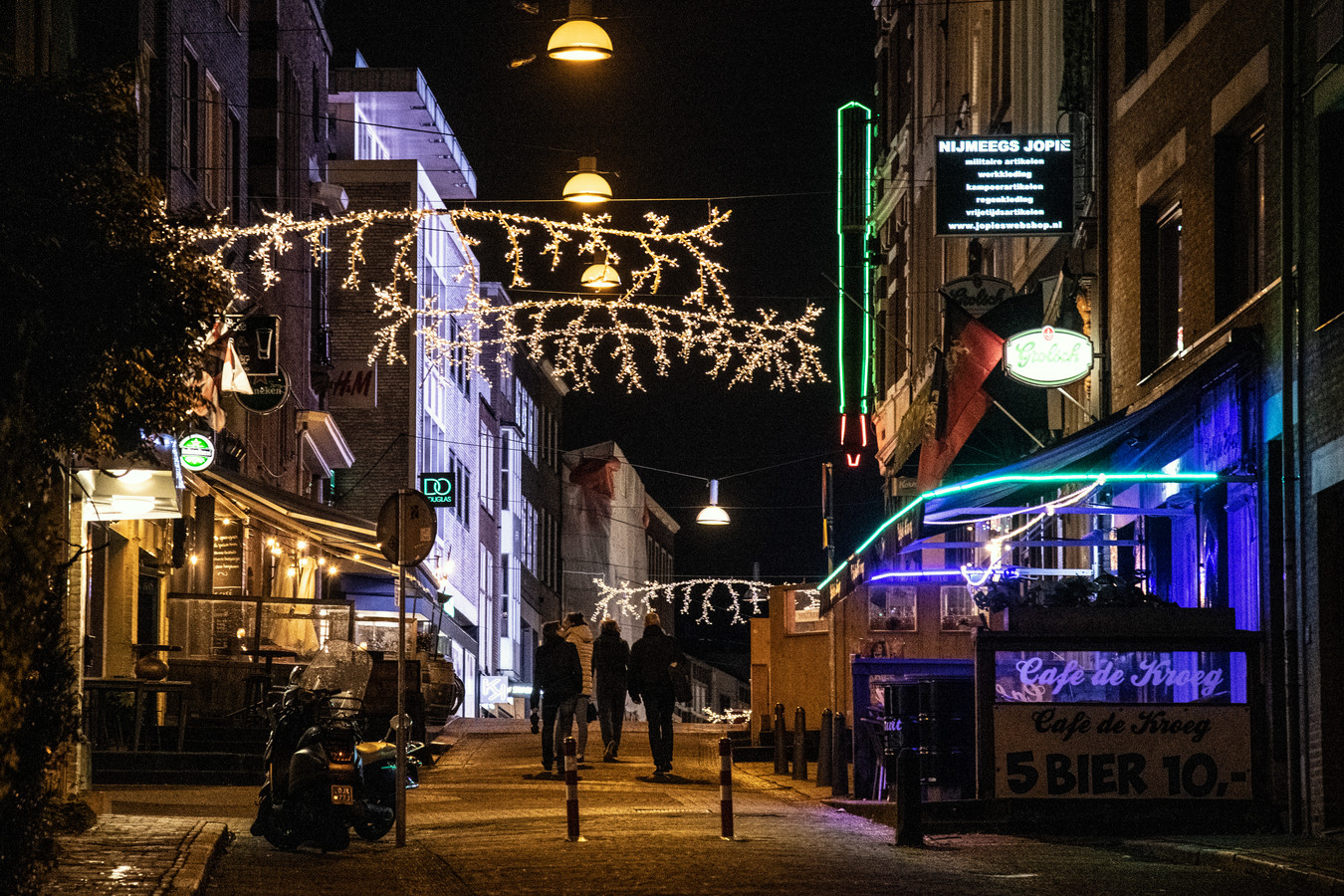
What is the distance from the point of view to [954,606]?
68.6ft

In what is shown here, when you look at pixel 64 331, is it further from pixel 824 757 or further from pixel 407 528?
pixel 824 757

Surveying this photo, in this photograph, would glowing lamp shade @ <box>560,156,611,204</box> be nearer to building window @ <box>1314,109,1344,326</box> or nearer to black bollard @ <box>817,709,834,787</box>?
black bollard @ <box>817,709,834,787</box>

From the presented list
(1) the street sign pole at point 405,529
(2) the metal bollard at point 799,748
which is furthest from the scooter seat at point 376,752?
(2) the metal bollard at point 799,748

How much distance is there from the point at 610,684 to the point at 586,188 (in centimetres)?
549

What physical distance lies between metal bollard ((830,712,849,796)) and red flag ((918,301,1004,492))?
4.48 meters

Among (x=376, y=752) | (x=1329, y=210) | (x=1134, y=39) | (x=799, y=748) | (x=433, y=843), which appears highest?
(x=1134, y=39)

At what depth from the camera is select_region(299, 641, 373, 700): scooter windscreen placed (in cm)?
1538

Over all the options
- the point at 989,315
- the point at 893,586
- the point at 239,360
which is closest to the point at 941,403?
the point at 989,315

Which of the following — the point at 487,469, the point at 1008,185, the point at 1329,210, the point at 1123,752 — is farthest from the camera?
the point at 487,469

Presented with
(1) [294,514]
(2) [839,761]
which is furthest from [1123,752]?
(1) [294,514]

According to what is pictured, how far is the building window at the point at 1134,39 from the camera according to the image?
19391 mm

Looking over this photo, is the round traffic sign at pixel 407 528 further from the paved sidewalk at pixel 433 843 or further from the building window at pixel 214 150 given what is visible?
the building window at pixel 214 150

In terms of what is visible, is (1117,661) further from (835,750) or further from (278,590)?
(278,590)

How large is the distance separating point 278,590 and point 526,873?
2084 centimetres
